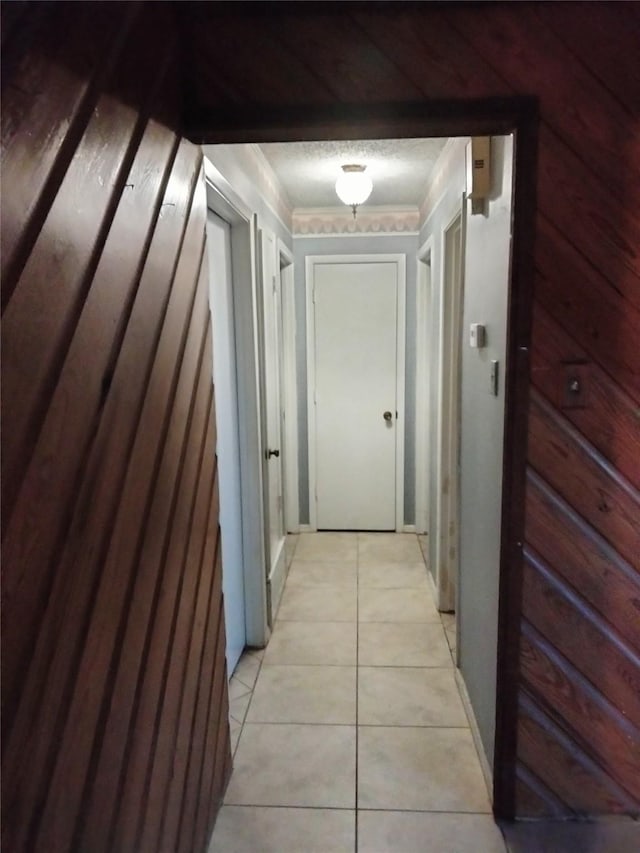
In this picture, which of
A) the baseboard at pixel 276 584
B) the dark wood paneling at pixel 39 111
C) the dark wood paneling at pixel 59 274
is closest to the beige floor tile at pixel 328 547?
the baseboard at pixel 276 584

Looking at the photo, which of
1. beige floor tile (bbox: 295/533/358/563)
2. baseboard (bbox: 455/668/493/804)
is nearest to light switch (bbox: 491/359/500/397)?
baseboard (bbox: 455/668/493/804)

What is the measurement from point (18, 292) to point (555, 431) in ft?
4.38

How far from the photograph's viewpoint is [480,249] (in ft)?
6.42

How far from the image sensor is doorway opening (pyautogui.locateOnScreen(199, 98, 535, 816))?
148 cm

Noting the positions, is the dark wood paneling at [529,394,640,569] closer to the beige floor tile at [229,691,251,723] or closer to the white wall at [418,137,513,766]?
the white wall at [418,137,513,766]

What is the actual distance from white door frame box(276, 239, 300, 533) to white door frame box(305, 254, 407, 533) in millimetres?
105

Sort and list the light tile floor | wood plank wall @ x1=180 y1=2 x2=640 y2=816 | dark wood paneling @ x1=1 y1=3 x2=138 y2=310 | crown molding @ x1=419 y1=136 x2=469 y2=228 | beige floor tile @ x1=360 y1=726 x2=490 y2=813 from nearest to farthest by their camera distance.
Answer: dark wood paneling @ x1=1 y1=3 x2=138 y2=310 → wood plank wall @ x1=180 y1=2 x2=640 y2=816 → the light tile floor → beige floor tile @ x1=360 y1=726 x2=490 y2=813 → crown molding @ x1=419 y1=136 x2=469 y2=228

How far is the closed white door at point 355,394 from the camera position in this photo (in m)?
4.05

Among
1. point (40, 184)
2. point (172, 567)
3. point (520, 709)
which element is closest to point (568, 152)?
point (40, 184)

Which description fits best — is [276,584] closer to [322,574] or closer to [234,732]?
[322,574]

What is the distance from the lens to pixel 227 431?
2.47m

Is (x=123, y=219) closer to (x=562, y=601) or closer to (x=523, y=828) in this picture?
(x=562, y=601)

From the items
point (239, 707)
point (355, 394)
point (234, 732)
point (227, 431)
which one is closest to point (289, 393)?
point (355, 394)

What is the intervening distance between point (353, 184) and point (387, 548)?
7.72 ft
